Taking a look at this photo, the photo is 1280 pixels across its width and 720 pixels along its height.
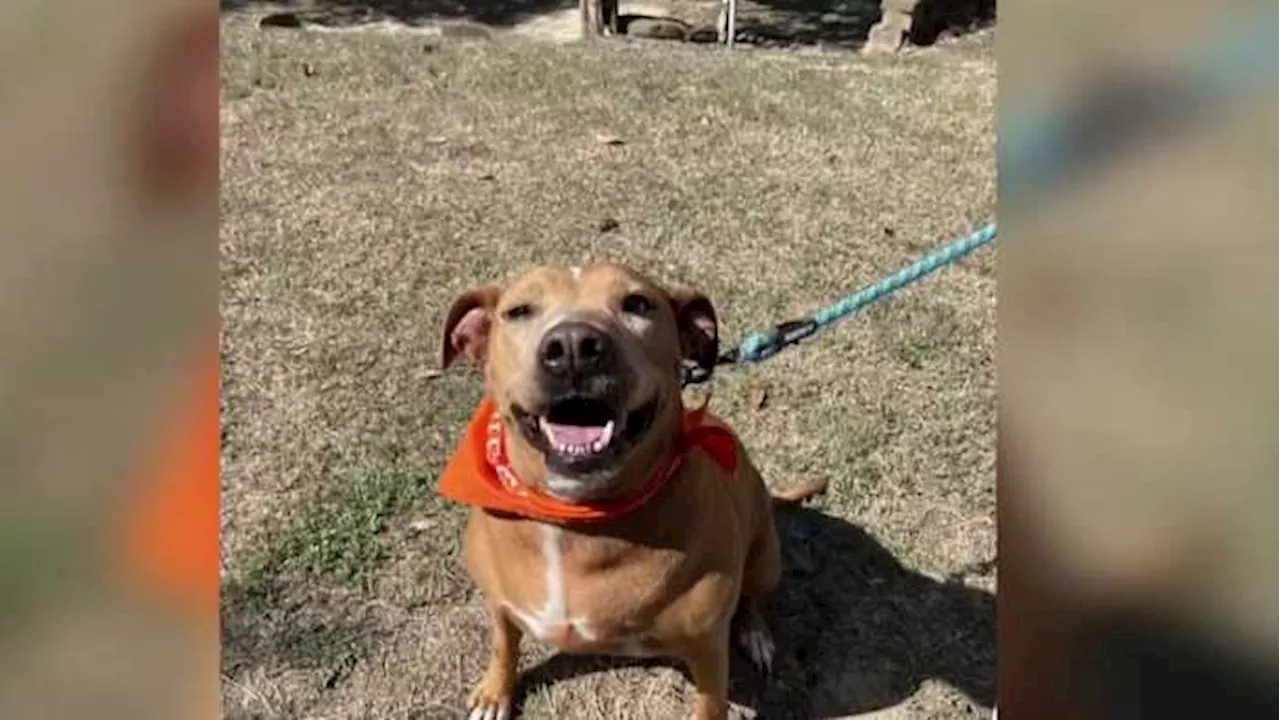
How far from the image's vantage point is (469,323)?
9.57 ft

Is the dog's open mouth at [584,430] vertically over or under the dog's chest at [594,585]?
over

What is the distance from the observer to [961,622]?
3.67 m

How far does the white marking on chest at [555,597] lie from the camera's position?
2.77 meters

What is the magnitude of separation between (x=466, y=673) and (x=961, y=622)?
1.21 metres

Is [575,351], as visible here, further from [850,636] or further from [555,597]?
[850,636]

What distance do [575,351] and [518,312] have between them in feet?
0.90

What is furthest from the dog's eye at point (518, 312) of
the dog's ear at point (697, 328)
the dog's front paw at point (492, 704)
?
the dog's front paw at point (492, 704)

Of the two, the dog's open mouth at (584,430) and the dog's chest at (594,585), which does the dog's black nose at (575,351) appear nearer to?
the dog's open mouth at (584,430)

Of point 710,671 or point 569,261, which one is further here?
point 569,261

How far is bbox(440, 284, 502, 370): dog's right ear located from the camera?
2.87 meters

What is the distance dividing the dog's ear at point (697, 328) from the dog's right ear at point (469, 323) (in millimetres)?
361

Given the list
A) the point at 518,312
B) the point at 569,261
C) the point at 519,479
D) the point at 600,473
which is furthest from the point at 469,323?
the point at 569,261
